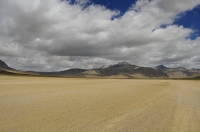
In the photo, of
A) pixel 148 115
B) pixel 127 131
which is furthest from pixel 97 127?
pixel 148 115

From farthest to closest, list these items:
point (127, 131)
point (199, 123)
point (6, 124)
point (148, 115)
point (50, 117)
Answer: point (148, 115) → point (50, 117) → point (199, 123) → point (6, 124) → point (127, 131)

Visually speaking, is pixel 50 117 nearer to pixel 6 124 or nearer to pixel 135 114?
pixel 6 124

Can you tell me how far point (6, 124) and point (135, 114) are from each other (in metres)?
6.01

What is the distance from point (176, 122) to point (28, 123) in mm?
6338

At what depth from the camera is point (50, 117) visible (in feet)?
28.4

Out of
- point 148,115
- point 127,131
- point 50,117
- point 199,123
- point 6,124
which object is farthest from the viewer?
point 148,115

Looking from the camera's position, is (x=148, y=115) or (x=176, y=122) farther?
(x=148, y=115)

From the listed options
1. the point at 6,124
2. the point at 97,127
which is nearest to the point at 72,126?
the point at 97,127

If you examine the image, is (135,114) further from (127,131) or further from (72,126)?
(72,126)

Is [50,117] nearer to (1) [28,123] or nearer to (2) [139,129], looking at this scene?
(1) [28,123]

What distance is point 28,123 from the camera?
758 centimetres

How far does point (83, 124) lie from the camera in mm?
7621

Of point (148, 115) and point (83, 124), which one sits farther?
point (148, 115)

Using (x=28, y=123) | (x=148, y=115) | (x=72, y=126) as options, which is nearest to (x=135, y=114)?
(x=148, y=115)
